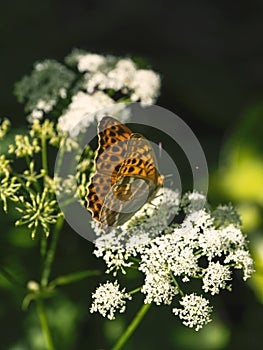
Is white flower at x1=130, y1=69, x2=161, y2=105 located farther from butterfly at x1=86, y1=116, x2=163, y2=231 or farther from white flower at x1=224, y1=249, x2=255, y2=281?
white flower at x1=224, y1=249, x2=255, y2=281

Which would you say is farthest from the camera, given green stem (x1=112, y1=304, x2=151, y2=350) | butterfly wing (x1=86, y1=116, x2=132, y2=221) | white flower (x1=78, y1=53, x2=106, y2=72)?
white flower (x1=78, y1=53, x2=106, y2=72)

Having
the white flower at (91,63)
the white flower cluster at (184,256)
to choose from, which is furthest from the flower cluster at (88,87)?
the white flower cluster at (184,256)

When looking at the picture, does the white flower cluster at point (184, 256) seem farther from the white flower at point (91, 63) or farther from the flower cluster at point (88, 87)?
the white flower at point (91, 63)

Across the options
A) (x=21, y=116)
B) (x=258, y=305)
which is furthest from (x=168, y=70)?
(x=258, y=305)

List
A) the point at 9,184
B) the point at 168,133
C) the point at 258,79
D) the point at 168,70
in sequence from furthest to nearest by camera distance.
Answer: the point at 258,79, the point at 168,70, the point at 168,133, the point at 9,184

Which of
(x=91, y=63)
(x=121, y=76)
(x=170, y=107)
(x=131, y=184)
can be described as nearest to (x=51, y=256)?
(x=131, y=184)

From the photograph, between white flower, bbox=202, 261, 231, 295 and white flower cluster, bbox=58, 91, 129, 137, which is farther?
white flower cluster, bbox=58, 91, 129, 137

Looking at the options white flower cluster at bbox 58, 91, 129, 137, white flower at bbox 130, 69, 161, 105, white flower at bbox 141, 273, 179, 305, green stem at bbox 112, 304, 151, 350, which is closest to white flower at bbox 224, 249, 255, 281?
white flower at bbox 141, 273, 179, 305

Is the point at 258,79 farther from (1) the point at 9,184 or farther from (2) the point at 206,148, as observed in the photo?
(1) the point at 9,184
